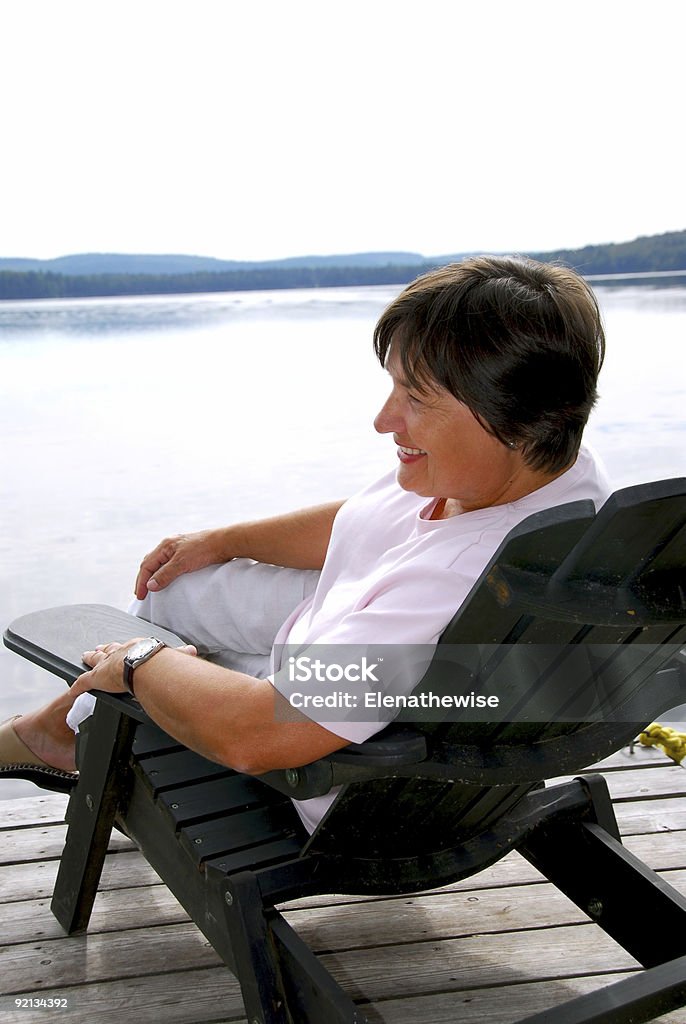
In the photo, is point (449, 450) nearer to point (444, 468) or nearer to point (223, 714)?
point (444, 468)

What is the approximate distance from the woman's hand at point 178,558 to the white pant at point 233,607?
2cm

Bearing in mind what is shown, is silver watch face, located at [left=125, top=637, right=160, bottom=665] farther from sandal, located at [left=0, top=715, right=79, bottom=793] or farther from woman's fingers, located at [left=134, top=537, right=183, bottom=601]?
sandal, located at [left=0, top=715, right=79, bottom=793]

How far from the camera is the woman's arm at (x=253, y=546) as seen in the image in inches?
87.0

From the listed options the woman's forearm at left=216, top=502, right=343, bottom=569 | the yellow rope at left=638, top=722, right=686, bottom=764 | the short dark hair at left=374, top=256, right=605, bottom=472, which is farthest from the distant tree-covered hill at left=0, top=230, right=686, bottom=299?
the short dark hair at left=374, top=256, right=605, bottom=472

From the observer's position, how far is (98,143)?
2764 cm

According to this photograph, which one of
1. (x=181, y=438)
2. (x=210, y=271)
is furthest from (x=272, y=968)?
(x=210, y=271)

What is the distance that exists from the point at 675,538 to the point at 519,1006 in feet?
3.30

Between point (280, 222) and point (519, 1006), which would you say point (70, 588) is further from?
point (280, 222)

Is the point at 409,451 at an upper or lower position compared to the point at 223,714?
upper

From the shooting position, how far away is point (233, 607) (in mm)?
2160

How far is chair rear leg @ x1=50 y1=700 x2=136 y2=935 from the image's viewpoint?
1.86 meters

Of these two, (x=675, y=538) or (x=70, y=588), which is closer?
(x=675, y=538)

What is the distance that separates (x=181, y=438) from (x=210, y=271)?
2176 cm

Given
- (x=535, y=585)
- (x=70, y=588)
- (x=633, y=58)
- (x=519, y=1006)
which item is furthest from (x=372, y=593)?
(x=633, y=58)
